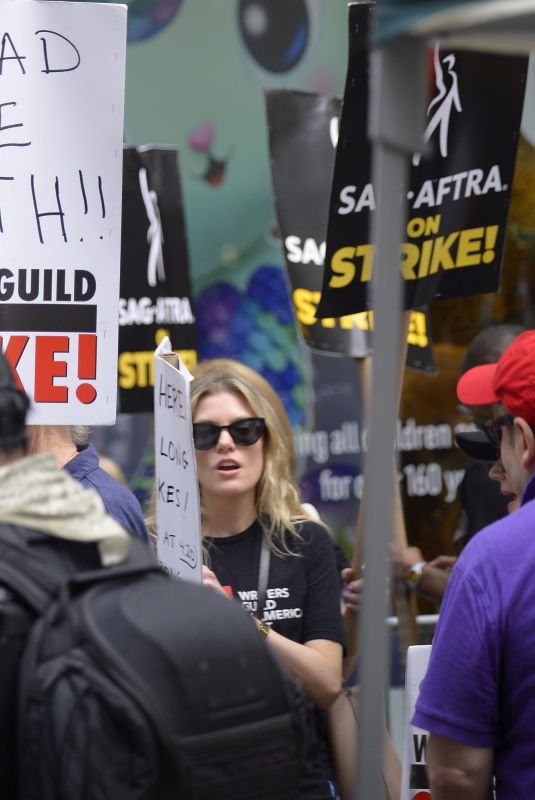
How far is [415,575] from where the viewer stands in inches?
184

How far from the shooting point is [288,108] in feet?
16.2

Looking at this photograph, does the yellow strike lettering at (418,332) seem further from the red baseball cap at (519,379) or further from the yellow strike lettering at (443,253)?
the red baseball cap at (519,379)

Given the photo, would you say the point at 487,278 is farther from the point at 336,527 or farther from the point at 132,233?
the point at 336,527

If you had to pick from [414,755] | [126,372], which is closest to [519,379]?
[414,755]

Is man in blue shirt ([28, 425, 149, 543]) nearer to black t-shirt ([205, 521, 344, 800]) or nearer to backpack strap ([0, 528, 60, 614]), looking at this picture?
black t-shirt ([205, 521, 344, 800])

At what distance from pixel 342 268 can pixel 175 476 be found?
0.96m

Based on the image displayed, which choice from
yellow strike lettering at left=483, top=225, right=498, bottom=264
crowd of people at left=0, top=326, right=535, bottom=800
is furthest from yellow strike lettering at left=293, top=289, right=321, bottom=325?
yellow strike lettering at left=483, top=225, right=498, bottom=264

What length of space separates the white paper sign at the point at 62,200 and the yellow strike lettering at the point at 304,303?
157 centimetres

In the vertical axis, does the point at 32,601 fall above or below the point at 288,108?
below

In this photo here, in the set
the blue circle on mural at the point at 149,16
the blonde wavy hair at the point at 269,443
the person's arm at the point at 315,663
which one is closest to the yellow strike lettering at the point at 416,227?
the blonde wavy hair at the point at 269,443

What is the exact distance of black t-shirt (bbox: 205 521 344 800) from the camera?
11.7 feet

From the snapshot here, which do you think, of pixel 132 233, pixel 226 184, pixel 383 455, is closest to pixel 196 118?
pixel 226 184

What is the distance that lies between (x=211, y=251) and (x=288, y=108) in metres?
1.79

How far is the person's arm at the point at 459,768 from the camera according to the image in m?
2.60
